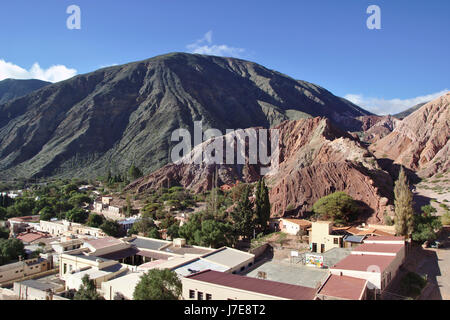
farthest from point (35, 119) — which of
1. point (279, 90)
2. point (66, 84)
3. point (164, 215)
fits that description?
point (279, 90)

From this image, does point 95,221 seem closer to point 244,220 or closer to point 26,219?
point 26,219

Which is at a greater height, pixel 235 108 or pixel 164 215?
pixel 235 108

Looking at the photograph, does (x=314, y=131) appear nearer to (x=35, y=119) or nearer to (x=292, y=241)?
(x=292, y=241)

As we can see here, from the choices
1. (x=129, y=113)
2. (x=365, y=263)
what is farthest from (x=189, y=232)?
(x=129, y=113)

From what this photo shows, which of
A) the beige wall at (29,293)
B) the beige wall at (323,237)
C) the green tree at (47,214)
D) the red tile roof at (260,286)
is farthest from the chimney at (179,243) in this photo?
the green tree at (47,214)

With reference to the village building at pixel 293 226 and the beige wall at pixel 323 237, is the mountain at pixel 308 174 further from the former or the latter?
the beige wall at pixel 323 237

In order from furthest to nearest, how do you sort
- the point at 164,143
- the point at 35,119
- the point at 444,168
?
the point at 35,119 < the point at 164,143 < the point at 444,168
